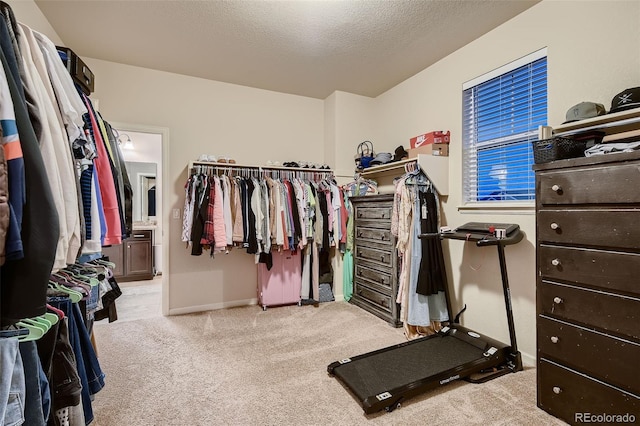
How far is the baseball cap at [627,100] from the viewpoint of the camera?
168 cm

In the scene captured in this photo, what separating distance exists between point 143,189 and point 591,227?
6647 mm

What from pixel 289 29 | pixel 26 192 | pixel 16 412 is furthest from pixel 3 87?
pixel 289 29

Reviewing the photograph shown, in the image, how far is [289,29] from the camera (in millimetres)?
2684

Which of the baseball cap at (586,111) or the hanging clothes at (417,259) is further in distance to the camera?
the hanging clothes at (417,259)

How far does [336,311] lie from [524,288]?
1.94 m

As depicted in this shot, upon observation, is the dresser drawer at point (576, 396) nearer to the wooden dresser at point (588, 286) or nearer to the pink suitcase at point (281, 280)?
the wooden dresser at point (588, 286)

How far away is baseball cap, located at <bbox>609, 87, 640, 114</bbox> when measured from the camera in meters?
1.68

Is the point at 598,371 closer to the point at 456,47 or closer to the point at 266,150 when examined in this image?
the point at 456,47

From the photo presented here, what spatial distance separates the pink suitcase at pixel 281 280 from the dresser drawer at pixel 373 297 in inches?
28.8

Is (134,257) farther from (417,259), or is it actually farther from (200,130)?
(417,259)

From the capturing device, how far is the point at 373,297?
3.51 metres

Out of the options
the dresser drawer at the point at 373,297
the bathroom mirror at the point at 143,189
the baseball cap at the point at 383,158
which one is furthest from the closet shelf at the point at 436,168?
the bathroom mirror at the point at 143,189

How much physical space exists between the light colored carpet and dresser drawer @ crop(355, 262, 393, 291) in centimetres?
43

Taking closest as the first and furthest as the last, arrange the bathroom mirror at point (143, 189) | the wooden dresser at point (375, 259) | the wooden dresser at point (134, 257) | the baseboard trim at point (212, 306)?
the wooden dresser at point (375, 259)
the baseboard trim at point (212, 306)
the wooden dresser at point (134, 257)
the bathroom mirror at point (143, 189)
